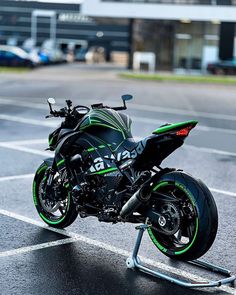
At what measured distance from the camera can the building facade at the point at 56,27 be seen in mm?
90812

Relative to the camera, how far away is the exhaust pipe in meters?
5.51

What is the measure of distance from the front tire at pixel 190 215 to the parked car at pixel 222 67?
39143 millimetres

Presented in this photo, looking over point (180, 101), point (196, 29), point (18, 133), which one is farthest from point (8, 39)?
point (18, 133)

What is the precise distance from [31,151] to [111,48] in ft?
264

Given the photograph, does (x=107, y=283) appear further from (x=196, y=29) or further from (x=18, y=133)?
(x=196, y=29)

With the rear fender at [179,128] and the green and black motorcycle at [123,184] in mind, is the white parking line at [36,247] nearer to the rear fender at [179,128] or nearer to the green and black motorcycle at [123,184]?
the green and black motorcycle at [123,184]

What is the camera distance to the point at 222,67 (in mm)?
44344

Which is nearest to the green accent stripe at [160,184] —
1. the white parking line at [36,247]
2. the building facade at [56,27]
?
the white parking line at [36,247]

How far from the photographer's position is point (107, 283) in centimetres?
520

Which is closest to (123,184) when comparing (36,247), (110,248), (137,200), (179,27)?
Result: (137,200)

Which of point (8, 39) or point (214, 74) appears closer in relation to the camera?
point (214, 74)

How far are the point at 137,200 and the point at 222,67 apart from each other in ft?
131

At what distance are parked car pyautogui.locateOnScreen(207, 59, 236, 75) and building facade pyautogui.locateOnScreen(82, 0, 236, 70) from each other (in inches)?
117

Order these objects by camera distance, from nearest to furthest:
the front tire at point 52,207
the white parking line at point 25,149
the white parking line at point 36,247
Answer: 1. the white parking line at point 36,247
2. the front tire at point 52,207
3. the white parking line at point 25,149
